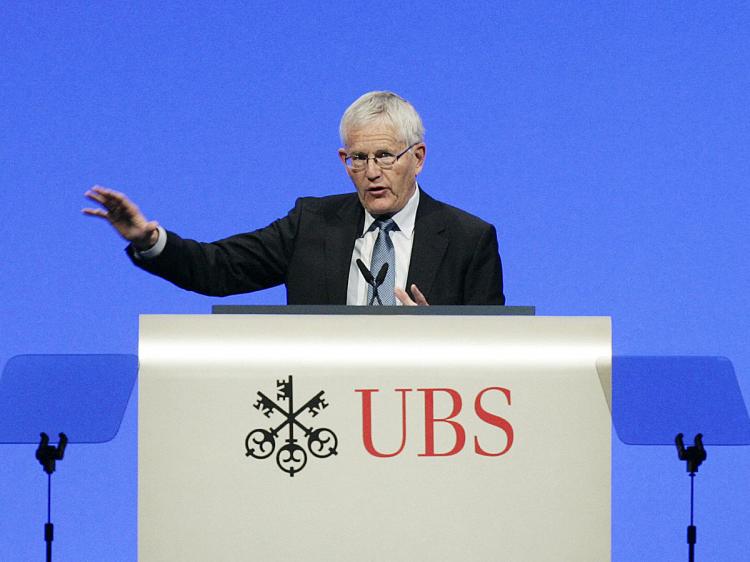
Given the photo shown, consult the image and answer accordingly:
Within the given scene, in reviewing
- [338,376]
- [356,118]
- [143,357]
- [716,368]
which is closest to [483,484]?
[338,376]

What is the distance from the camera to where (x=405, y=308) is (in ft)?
6.28

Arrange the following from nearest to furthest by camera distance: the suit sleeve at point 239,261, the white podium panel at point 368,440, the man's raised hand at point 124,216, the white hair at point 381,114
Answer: the white podium panel at point 368,440 → the man's raised hand at point 124,216 → the suit sleeve at point 239,261 → the white hair at point 381,114

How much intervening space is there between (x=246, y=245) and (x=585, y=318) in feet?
3.00

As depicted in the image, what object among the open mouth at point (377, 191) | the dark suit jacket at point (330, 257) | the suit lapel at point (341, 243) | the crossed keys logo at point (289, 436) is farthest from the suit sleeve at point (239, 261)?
the crossed keys logo at point (289, 436)

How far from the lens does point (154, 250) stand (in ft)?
7.18

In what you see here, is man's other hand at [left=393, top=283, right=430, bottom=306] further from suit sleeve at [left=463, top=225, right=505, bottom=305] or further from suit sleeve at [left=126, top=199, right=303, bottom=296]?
suit sleeve at [left=126, top=199, right=303, bottom=296]

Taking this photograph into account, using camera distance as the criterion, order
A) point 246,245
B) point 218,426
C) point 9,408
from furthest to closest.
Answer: point 246,245
point 9,408
point 218,426

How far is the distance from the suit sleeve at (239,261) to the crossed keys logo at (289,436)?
532mm

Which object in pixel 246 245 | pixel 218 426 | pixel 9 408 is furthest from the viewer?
pixel 246 245

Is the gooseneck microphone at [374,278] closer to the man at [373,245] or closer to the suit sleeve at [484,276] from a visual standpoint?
the man at [373,245]

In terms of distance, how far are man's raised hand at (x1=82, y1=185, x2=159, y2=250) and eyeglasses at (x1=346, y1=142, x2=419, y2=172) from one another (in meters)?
0.48

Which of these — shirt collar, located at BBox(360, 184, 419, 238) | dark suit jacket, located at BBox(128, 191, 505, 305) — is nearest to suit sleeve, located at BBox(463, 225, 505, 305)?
dark suit jacket, located at BBox(128, 191, 505, 305)

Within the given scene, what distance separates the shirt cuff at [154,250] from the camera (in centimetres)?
218

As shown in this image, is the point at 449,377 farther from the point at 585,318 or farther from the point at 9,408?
the point at 9,408
